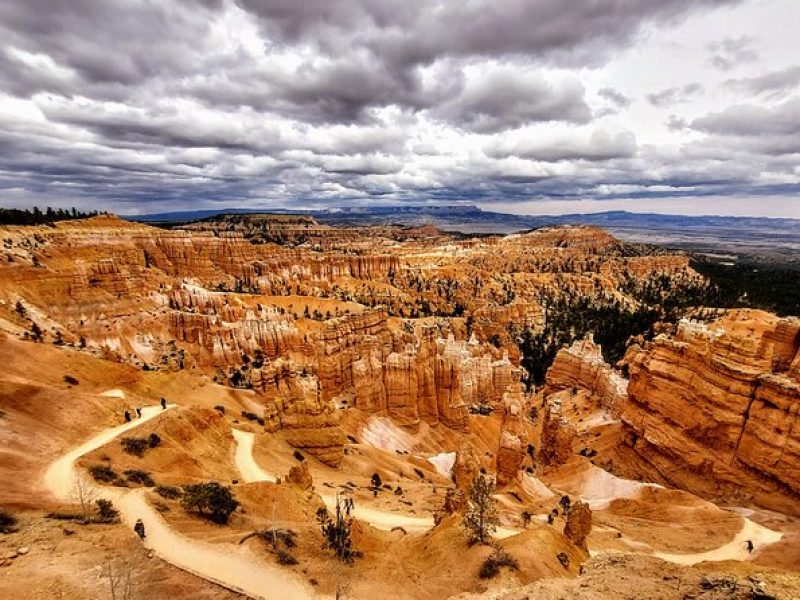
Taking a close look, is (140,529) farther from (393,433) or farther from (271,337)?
(271,337)

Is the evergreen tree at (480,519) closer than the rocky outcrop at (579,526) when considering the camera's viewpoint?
Yes

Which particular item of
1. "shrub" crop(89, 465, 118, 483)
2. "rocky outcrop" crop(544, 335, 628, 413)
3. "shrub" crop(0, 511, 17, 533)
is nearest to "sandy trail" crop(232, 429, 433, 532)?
"shrub" crop(89, 465, 118, 483)

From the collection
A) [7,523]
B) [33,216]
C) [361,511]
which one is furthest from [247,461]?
[33,216]

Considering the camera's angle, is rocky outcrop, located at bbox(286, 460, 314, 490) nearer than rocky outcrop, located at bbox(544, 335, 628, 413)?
Yes

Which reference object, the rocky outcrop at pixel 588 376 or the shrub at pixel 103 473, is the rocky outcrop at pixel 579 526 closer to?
the shrub at pixel 103 473

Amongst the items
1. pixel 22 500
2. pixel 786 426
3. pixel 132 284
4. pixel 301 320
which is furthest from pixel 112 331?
pixel 786 426

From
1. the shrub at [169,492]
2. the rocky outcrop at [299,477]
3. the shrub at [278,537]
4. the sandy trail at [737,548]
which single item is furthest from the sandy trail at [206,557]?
the sandy trail at [737,548]

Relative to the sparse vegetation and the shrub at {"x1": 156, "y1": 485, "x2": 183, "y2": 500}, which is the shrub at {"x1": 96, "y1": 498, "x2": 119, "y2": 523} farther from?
the sparse vegetation
